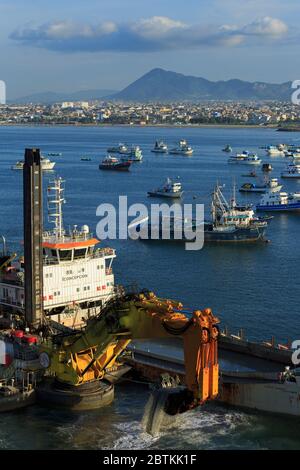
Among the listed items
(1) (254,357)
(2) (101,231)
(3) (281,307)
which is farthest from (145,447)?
(2) (101,231)

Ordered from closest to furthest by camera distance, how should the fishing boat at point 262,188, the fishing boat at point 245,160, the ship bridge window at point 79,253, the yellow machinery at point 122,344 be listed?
1. the yellow machinery at point 122,344
2. the ship bridge window at point 79,253
3. the fishing boat at point 262,188
4. the fishing boat at point 245,160

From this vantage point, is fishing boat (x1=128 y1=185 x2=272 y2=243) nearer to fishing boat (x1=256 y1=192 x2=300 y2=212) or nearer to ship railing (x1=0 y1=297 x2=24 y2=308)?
fishing boat (x1=256 y1=192 x2=300 y2=212)

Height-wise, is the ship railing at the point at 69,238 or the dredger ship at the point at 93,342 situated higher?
the ship railing at the point at 69,238

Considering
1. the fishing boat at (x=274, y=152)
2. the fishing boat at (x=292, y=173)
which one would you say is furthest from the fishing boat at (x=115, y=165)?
the fishing boat at (x=274, y=152)

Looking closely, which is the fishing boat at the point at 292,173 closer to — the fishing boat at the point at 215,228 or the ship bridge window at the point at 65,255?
the fishing boat at the point at 215,228

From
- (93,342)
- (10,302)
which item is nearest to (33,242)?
(10,302)
